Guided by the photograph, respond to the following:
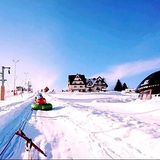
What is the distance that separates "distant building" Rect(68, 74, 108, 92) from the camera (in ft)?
426

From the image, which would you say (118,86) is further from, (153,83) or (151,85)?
(153,83)

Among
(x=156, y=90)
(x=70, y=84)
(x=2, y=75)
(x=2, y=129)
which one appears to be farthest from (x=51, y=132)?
(x=70, y=84)

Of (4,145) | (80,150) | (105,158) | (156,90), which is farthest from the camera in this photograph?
(156,90)

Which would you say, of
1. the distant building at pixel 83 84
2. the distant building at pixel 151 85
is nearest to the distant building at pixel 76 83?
the distant building at pixel 83 84

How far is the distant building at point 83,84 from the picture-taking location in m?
130

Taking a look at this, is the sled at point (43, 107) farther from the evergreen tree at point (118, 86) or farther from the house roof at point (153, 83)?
the evergreen tree at point (118, 86)

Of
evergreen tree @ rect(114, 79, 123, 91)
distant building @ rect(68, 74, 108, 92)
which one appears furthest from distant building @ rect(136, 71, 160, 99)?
distant building @ rect(68, 74, 108, 92)

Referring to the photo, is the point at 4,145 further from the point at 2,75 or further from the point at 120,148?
the point at 2,75

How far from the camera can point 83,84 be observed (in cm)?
12988

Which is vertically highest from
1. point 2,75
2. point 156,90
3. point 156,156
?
point 2,75

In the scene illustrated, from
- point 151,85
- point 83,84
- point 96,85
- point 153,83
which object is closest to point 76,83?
point 83,84

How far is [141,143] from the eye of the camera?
774 cm

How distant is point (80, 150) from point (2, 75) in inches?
1642

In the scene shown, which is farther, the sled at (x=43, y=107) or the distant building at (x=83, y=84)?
the distant building at (x=83, y=84)
